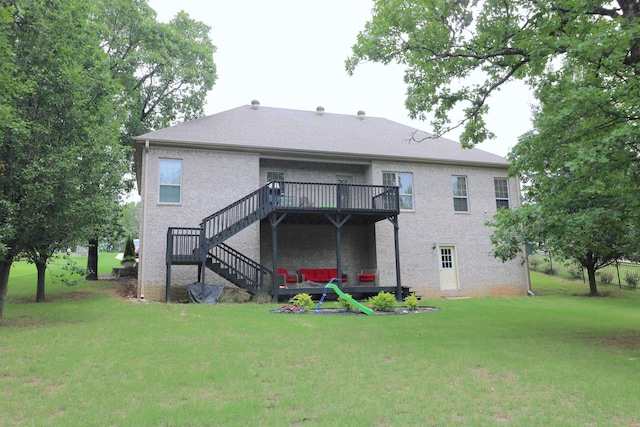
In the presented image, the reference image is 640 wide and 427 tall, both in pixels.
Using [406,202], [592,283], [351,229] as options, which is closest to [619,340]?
[406,202]

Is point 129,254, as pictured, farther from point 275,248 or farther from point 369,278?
point 369,278

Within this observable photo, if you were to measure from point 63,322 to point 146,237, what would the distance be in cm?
542

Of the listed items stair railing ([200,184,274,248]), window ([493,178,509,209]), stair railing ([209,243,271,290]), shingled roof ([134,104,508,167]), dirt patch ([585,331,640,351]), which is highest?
shingled roof ([134,104,508,167])

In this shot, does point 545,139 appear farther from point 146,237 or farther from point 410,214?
point 146,237

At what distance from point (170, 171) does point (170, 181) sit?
0.37m

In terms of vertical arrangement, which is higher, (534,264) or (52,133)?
(52,133)

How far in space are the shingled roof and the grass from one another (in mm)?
7358

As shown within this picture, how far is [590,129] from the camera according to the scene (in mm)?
8297

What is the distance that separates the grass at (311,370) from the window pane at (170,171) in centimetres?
588

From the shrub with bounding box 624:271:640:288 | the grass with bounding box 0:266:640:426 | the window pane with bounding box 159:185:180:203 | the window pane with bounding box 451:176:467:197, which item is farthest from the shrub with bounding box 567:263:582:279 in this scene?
the window pane with bounding box 159:185:180:203

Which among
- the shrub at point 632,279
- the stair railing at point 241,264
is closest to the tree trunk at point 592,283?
the shrub at point 632,279

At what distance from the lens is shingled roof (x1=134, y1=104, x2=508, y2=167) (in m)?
16.3

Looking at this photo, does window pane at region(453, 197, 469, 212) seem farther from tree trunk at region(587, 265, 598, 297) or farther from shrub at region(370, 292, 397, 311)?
shrub at region(370, 292, 397, 311)

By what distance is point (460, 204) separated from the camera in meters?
19.0
